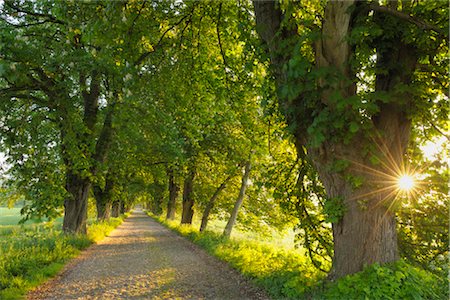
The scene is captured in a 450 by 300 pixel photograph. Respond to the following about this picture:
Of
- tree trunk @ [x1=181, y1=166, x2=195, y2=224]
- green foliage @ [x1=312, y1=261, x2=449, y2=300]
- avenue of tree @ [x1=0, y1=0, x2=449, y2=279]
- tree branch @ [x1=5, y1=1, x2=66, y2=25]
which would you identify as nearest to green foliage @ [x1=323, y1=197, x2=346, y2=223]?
avenue of tree @ [x1=0, y1=0, x2=449, y2=279]

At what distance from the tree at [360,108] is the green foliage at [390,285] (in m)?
0.24

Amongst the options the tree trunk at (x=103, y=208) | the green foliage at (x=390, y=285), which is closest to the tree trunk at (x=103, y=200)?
the tree trunk at (x=103, y=208)

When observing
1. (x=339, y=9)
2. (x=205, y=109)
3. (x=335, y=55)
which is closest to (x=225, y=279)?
(x=205, y=109)

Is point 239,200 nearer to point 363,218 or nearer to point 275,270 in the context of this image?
point 275,270

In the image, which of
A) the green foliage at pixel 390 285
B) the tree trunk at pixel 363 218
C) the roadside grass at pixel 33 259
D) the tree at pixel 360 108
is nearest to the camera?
the green foliage at pixel 390 285

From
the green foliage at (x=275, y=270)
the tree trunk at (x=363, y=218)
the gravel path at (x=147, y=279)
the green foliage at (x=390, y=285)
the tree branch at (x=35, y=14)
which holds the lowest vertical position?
the gravel path at (x=147, y=279)

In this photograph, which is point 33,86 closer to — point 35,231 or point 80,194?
point 80,194

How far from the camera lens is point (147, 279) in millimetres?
8703

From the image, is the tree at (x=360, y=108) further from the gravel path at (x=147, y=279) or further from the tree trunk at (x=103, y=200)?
the tree trunk at (x=103, y=200)

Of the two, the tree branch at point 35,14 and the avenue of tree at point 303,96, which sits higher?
the tree branch at point 35,14

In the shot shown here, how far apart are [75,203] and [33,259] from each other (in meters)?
5.28

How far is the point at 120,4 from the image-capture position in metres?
6.32

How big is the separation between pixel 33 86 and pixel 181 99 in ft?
16.5

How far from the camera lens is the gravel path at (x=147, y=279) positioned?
7.24 m
